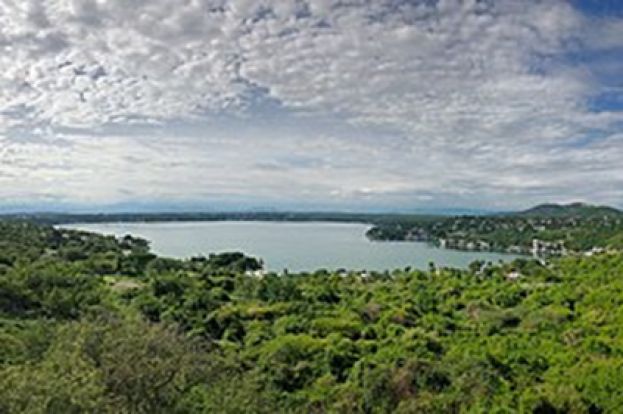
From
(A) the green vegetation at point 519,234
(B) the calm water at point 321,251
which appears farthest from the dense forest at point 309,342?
(A) the green vegetation at point 519,234

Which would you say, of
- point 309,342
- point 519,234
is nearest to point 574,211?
point 519,234

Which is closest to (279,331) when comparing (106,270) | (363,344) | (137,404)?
(363,344)

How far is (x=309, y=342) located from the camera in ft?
84.9

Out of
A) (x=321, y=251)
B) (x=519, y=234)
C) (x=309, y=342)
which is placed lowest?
(x=321, y=251)

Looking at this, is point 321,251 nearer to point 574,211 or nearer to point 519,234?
point 519,234

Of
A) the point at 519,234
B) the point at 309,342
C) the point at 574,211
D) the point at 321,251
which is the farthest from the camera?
the point at 574,211

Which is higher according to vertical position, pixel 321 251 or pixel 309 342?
pixel 309 342

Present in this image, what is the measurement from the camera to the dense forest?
43.4 feet

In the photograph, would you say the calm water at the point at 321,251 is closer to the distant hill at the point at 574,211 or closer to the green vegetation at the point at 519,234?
the green vegetation at the point at 519,234

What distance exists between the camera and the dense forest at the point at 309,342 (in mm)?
13234

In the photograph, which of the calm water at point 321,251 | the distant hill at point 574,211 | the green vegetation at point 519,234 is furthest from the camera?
the distant hill at point 574,211

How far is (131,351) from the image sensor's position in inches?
559

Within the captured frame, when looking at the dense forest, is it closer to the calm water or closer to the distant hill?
the calm water

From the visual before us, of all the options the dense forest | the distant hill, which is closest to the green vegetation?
the distant hill
